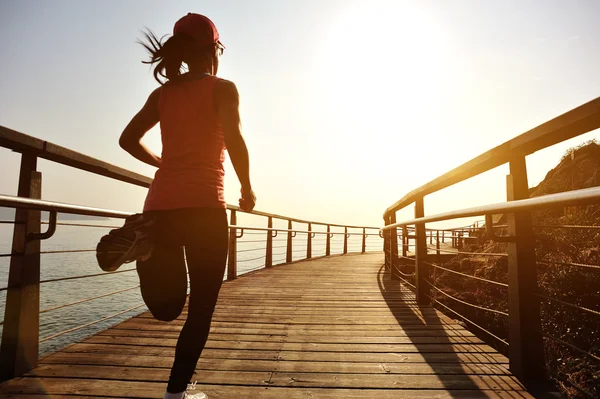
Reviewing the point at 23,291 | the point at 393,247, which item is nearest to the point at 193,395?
the point at 23,291

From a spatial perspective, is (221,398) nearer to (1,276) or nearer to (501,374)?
(501,374)

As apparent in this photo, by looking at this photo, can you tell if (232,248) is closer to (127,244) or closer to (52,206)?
(52,206)

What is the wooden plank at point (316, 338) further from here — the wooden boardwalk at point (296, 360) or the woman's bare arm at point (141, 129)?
the woman's bare arm at point (141, 129)

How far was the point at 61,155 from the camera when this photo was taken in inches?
86.4

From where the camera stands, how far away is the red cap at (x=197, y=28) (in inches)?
64.1

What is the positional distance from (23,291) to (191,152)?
128cm

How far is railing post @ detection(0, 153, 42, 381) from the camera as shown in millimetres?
1993

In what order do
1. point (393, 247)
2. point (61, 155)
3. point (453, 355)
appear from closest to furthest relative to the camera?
point (61, 155), point (453, 355), point (393, 247)

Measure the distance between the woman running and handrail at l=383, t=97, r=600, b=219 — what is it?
1.27 m

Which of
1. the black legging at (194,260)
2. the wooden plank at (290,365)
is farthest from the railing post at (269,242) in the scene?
the black legging at (194,260)

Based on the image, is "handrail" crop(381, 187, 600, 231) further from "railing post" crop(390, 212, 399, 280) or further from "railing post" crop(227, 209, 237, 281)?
"railing post" crop(227, 209, 237, 281)

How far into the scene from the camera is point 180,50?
1654 mm

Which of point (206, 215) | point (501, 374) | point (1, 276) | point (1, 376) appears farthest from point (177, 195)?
point (1, 276)

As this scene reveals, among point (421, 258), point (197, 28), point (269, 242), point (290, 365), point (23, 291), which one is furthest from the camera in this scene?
point (269, 242)
